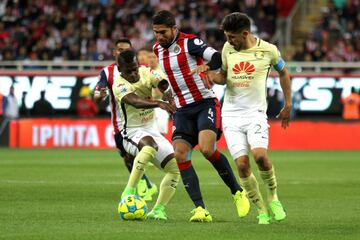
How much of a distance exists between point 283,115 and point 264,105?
0.80 ft

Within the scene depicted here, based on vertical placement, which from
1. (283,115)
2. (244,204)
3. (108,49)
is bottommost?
(108,49)

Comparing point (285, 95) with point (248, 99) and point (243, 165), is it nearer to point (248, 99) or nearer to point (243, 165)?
point (248, 99)

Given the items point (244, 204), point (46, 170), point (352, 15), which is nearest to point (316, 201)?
point (244, 204)

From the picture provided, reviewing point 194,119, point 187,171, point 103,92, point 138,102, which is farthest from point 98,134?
point 187,171

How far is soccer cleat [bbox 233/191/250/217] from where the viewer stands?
11.6m

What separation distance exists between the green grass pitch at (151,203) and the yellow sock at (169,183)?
0.26 m

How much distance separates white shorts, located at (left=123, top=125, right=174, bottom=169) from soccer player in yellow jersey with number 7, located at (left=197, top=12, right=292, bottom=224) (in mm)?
1376

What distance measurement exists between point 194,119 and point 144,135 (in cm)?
118

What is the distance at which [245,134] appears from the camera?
11.2 m

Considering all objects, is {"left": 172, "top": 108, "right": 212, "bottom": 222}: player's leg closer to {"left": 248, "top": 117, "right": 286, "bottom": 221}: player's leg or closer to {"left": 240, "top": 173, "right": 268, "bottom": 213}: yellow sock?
{"left": 240, "top": 173, "right": 268, "bottom": 213}: yellow sock

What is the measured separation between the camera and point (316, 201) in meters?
14.2

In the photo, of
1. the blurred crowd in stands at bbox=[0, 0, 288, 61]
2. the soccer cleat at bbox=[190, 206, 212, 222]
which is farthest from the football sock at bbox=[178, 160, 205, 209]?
the blurred crowd in stands at bbox=[0, 0, 288, 61]

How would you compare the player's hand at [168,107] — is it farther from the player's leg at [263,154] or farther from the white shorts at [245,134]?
the player's leg at [263,154]

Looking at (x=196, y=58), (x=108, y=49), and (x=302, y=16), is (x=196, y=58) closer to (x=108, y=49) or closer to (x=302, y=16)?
(x=108, y=49)
